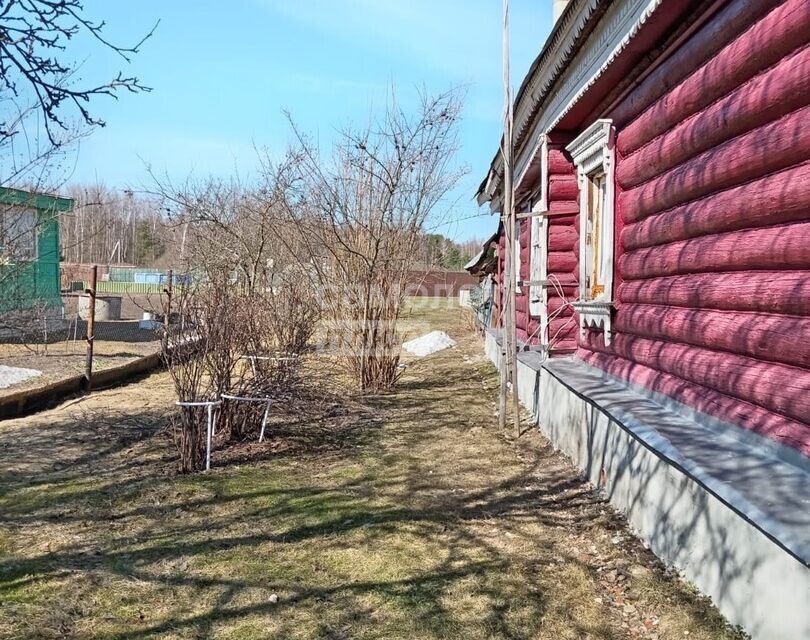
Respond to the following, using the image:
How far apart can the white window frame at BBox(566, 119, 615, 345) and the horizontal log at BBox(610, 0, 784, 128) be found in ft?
1.22

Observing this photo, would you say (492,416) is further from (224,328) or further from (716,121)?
(716,121)

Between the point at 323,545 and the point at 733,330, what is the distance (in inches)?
94.7

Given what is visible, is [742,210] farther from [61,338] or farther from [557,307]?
[61,338]

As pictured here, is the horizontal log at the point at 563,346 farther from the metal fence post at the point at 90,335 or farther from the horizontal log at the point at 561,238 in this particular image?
the metal fence post at the point at 90,335

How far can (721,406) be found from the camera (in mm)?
3619

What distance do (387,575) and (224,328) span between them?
298 centimetres

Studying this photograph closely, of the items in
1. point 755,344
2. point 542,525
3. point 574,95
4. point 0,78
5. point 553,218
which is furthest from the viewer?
point 553,218

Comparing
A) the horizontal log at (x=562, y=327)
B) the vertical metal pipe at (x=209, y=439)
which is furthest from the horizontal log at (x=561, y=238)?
the vertical metal pipe at (x=209, y=439)

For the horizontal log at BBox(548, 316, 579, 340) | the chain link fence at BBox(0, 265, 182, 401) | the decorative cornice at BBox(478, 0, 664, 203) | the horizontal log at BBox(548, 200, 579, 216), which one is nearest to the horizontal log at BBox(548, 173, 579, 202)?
the horizontal log at BBox(548, 200, 579, 216)

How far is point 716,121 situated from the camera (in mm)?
3744

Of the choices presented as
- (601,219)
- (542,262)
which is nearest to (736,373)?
(601,219)

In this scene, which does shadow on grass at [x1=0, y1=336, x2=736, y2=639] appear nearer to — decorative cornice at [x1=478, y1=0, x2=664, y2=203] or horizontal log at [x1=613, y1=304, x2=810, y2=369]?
horizontal log at [x1=613, y1=304, x2=810, y2=369]

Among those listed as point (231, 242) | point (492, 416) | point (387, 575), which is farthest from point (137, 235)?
point (387, 575)

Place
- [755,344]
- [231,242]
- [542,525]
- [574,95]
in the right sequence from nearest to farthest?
[755,344] → [542,525] → [574,95] → [231,242]
